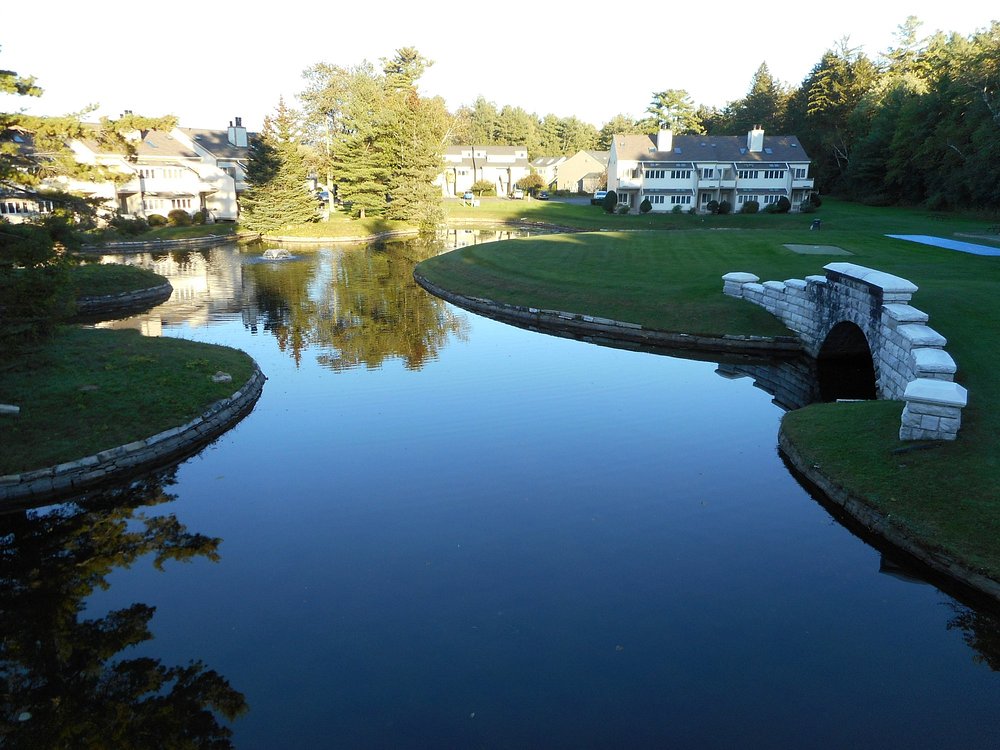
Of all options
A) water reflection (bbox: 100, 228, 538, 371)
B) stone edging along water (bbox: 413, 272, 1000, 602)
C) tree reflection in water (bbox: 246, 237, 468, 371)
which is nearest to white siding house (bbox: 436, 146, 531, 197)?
water reflection (bbox: 100, 228, 538, 371)

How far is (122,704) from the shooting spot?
9734 millimetres

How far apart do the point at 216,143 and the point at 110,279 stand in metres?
54.5

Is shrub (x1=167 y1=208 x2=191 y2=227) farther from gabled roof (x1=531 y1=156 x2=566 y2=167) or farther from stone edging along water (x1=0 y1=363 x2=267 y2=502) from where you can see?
gabled roof (x1=531 y1=156 x2=566 y2=167)

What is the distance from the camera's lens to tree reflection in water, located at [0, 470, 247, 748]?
367 inches

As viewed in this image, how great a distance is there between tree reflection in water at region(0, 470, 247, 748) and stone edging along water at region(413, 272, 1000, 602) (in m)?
12.2

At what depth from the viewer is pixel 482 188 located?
367 feet

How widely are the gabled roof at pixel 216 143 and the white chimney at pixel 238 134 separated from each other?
63 cm

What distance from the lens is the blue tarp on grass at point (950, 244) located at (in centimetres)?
3778

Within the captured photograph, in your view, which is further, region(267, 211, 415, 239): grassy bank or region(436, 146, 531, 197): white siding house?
region(436, 146, 531, 197): white siding house

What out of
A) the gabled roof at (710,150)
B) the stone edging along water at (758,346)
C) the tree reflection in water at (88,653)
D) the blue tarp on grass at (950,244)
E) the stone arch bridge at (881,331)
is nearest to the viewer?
the tree reflection in water at (88,653)

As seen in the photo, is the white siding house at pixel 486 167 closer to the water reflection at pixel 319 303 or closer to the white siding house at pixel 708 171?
the white siding house at pixel 708 171

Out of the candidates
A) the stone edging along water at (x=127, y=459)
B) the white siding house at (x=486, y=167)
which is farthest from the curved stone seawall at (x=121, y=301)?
the white siding house at (x=486, y=167)

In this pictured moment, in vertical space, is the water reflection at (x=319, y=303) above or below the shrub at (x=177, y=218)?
below

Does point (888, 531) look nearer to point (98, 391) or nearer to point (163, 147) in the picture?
point (98, 391)
